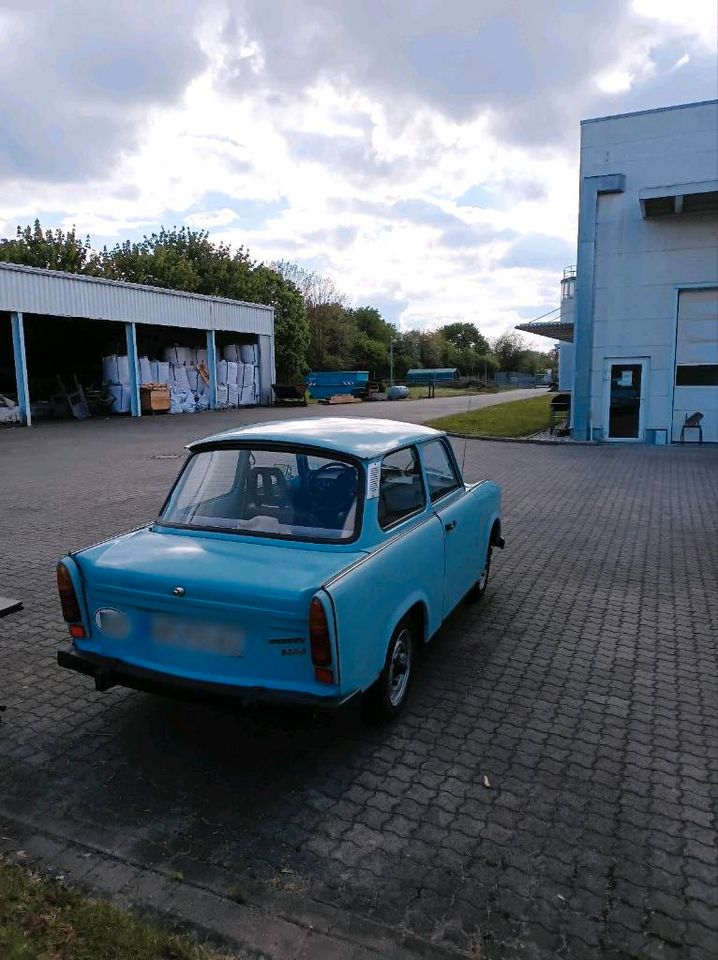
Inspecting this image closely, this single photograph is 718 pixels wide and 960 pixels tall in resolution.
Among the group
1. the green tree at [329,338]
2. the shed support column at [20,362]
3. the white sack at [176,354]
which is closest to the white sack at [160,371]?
the white sack at [176,354]

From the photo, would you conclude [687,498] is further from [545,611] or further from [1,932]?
[1,932]

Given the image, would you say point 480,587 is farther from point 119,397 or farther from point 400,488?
point 119,397

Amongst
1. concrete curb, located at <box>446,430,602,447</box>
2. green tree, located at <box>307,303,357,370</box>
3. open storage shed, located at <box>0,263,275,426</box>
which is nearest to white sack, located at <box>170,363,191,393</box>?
open storage shed, located at <box>0,263,275,426</box>

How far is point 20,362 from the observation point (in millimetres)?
22438

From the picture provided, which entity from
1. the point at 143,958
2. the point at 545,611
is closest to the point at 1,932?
the point at 143,958

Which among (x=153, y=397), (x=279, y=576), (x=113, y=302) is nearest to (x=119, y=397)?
(x=153, y=397)

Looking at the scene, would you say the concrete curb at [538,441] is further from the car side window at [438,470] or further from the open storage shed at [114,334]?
the open storage shed at [114,334]

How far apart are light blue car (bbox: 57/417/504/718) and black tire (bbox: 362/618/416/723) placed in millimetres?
10

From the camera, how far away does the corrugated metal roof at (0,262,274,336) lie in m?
22.3

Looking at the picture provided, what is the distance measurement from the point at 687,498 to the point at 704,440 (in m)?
7.86

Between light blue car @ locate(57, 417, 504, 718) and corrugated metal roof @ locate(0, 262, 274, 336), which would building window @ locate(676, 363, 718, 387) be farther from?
corrugated metal roof @ locate(0, 262, 274, 336)

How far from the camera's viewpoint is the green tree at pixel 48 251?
35125 mm

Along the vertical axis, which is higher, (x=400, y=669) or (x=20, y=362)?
(x=20, y=362)

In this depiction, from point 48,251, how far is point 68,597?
38.0 m
